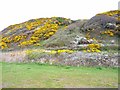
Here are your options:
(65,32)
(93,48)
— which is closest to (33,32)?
(65,32)

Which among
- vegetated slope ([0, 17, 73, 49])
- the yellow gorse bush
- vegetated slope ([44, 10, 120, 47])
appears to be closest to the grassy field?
the yellow gorse bush

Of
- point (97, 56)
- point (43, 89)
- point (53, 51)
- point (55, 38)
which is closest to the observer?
point (43, 89)

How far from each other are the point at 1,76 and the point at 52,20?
106 feet

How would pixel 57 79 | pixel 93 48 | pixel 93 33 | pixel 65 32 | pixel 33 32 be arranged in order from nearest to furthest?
pixel 57 79 < pixel 93 48 < pixel 93 33 < pixel 65 32 < pixel 33 32

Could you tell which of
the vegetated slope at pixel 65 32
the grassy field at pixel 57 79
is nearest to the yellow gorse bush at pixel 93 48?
the vegetated slope at pixel 65 32

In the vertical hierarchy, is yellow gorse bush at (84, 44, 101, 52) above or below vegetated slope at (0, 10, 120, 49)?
below

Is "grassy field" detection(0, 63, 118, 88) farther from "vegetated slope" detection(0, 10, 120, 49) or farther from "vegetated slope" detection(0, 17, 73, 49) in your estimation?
"vegetated slope" detection(0, 17, 73, 49)

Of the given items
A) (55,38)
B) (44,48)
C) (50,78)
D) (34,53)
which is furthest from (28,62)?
(50,78)

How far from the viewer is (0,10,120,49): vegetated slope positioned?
44.2 metres

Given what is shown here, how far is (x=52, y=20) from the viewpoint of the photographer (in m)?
57.6

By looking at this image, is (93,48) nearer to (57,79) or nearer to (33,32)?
(57,79)

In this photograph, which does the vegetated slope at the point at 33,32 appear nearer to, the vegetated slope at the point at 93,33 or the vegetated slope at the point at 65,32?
the vegetated slope at the point at 65,32

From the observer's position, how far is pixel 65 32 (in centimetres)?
4906

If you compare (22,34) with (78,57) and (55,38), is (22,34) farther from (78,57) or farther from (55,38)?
(78,57)
